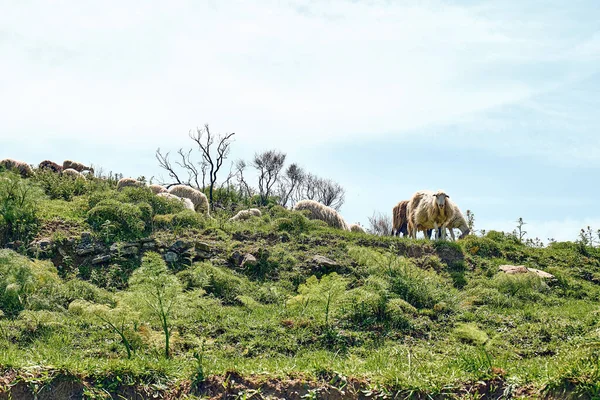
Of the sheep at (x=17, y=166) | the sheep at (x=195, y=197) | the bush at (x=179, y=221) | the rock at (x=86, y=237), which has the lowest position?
the rock at (x=86, y=237)

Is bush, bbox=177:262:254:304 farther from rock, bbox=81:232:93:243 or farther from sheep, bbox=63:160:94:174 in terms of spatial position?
sheep, bbox=63:160:94:174

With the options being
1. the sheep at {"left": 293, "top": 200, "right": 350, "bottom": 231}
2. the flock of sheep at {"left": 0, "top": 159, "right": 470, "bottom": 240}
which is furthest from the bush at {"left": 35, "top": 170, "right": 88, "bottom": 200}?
the sheep at {"left": 293, "top": 200, "right": 350, "bottom": 231}

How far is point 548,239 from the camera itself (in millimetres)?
22391

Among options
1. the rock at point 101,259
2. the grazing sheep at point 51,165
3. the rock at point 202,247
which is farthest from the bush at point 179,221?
the grazing sheep at point 51,165

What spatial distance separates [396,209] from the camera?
28.7 m

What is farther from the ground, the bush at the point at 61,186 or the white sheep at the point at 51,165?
the white sheep at the point at 51,165

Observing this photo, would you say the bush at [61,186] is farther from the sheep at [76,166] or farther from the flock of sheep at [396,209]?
the sheep at [76,166]

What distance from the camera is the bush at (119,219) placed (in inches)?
704

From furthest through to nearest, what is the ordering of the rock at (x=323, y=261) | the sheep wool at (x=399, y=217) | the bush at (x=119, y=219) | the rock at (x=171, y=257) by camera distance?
the sheep wool at (x=399, y=217)
the bush at (x=119, y=219)
the rock at (x=323, y=261)
the rock at (x=171, y=257)

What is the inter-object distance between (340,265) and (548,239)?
861 centimetres

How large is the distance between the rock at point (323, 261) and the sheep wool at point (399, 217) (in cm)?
1150

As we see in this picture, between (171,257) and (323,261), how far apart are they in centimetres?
360

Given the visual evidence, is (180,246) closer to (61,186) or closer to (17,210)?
(17,210)

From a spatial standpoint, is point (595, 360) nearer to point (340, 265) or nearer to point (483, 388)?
point (483, 388)
